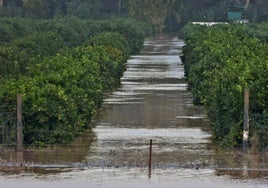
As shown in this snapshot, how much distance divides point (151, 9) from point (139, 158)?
11976 centimetres

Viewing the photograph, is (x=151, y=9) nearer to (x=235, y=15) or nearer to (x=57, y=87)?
(x=235, y=15)

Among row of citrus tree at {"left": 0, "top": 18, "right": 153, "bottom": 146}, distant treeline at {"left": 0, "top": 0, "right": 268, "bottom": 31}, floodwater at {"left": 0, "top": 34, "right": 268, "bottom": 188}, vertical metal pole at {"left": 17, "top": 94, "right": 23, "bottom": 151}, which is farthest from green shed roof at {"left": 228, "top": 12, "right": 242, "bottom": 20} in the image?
vertical metal pole at {"left": 17, "top": 94, "right": 23, "bottom": 151}

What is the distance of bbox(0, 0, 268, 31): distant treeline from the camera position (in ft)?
465

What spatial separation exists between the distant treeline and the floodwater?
9985 cm

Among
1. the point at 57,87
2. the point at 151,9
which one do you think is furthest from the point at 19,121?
the point at 151,9

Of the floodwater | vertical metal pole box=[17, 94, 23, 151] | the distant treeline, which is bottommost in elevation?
the distant treeline

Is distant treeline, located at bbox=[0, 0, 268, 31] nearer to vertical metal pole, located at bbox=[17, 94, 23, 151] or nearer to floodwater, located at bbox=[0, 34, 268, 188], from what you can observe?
floodwater, located at bbox=[0, 34, 268, 188]

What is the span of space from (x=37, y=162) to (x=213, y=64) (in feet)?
45.8

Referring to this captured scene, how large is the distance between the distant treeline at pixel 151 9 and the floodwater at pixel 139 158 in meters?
99.8

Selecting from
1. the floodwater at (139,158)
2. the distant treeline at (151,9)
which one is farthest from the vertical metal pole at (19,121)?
the distant treeline at (151,9)

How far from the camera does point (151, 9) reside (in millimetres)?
144875

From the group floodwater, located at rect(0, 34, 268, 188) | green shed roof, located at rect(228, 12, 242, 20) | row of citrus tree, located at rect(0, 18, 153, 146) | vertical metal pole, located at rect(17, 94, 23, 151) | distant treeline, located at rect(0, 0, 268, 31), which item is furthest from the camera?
distant treeline, located at rect(0, 0, 268, 31)

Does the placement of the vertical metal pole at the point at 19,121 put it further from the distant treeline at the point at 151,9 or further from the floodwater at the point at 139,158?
the distant treeline at the point at 151,9

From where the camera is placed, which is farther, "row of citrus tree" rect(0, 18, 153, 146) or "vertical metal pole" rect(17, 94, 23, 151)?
"row of citrus tree" rect(0, 18, 153, 146)
